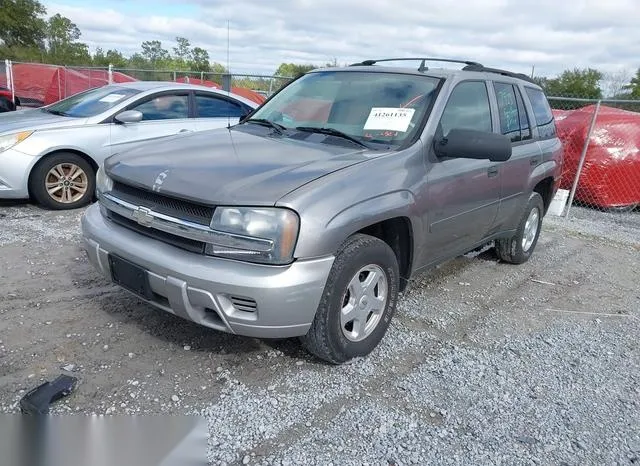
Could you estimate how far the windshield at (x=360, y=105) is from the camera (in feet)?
11.4

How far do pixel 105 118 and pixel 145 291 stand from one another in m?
4.44

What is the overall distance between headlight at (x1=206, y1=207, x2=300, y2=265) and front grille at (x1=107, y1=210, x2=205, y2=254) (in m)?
0.17

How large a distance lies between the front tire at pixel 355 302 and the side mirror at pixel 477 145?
78cm

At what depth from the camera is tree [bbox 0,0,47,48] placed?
4678 centimetres

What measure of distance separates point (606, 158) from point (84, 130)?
7778mm

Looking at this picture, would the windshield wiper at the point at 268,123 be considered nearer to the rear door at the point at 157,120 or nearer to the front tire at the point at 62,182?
the rear door at the point at 157,120

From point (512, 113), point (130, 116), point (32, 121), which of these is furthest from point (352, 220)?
point (32, 121)

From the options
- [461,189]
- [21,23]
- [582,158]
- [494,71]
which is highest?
[21,23]

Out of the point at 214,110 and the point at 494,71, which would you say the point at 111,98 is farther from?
the point at 494,71

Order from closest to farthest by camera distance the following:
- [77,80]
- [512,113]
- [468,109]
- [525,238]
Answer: [468,109], [512,113], [525,238], [77,80]

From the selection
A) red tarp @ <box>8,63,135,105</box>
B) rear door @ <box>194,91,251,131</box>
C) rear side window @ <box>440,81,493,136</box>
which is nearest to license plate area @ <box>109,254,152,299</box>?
rear side window @ <box>440,81,493,136</box>

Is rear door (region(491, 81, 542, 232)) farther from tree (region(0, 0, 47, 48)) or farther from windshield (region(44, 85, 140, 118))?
tree (region(0, 0, 47, 48))

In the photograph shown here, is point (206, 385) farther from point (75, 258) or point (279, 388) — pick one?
point (75, 258)

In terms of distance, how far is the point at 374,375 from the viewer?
3137 mm
